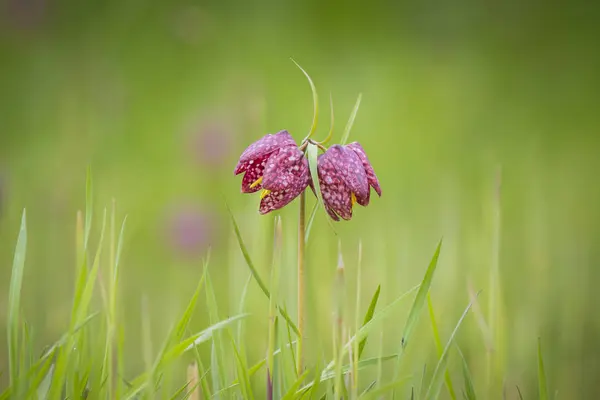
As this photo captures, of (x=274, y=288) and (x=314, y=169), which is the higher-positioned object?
(x=314, y=169)

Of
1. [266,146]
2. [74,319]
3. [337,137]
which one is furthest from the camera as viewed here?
[337,137]

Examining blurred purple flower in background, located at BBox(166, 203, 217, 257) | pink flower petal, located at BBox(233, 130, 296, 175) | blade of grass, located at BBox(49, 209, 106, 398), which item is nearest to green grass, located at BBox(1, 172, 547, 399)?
blade of grass, located at BBox(49, 209, 106, 398)

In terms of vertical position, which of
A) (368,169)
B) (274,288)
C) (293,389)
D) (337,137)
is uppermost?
(337,137)

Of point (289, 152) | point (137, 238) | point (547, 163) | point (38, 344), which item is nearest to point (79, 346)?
point (289, 152)

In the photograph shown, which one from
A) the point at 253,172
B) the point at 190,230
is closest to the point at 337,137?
the point at 190,230

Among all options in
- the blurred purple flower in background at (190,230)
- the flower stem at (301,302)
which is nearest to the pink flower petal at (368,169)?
the flower stem at (301,302)

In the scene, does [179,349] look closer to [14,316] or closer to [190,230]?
[14,316]

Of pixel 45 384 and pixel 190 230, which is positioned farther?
pixel 190 230
